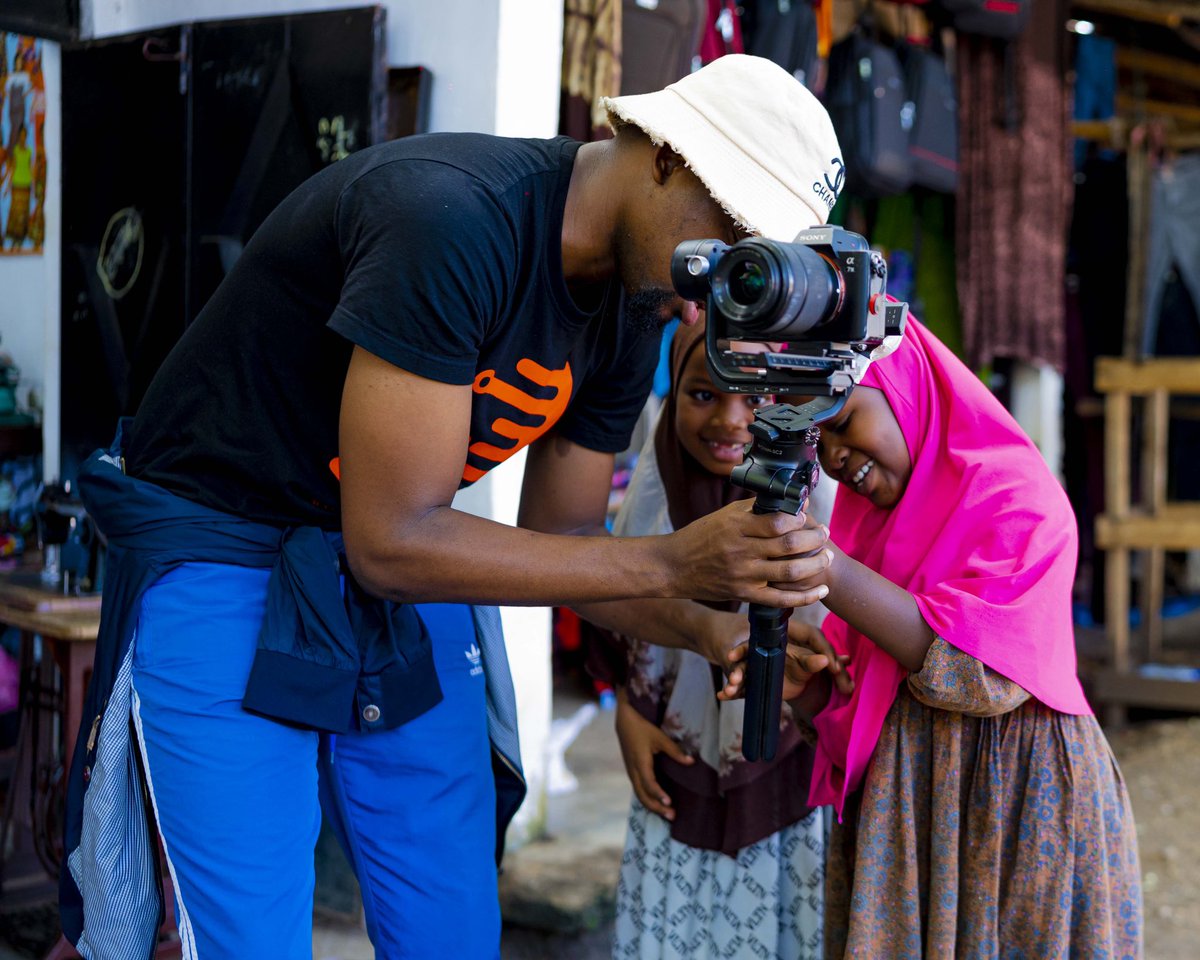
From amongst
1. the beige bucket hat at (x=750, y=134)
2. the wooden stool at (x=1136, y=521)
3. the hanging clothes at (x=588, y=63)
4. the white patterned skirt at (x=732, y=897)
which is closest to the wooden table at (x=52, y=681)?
the white patterned skirt at (x=732, y=897)

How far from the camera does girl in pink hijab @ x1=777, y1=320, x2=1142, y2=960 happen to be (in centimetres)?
168

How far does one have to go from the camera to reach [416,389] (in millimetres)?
1422

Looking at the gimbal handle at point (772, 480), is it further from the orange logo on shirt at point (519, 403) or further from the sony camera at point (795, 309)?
the orange logo on shirt at point (519, 403)

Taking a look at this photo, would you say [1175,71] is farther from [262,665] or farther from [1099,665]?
[262,665]

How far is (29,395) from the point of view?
3.77m

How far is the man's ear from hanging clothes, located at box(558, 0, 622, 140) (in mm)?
1896

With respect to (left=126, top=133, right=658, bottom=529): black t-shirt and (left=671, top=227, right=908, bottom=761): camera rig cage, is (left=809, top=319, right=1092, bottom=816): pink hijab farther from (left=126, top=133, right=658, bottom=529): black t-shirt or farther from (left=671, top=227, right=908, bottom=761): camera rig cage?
(left=126, top=133, right=658, bottom=529): black t-shirt

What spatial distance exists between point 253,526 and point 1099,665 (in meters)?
4.59

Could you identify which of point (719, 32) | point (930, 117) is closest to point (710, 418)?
point (719, 32)

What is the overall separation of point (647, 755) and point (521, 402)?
865 mm

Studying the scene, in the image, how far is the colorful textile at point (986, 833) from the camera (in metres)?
1.70

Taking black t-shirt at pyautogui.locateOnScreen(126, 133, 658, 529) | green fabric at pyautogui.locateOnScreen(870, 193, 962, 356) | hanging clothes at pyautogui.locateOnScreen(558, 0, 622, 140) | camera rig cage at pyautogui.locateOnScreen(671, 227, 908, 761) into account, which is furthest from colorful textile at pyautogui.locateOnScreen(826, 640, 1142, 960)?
green fabric at pyautogui.locateOnScreen(870, 193, 962, 356)

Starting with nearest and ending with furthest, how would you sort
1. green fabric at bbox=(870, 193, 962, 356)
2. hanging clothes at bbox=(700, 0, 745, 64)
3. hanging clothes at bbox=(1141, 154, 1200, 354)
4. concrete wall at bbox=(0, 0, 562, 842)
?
concrete wall at bbox=(0, 0, 562, 842)
hanging clothes at bbox=(700, 0, 745, 64)
green fabric at bbox=(870, 193, 962, 356)
hanging clothes at bbox=(1141, 154, 1200, 354)

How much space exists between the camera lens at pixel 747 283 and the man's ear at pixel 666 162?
0.27 metres
